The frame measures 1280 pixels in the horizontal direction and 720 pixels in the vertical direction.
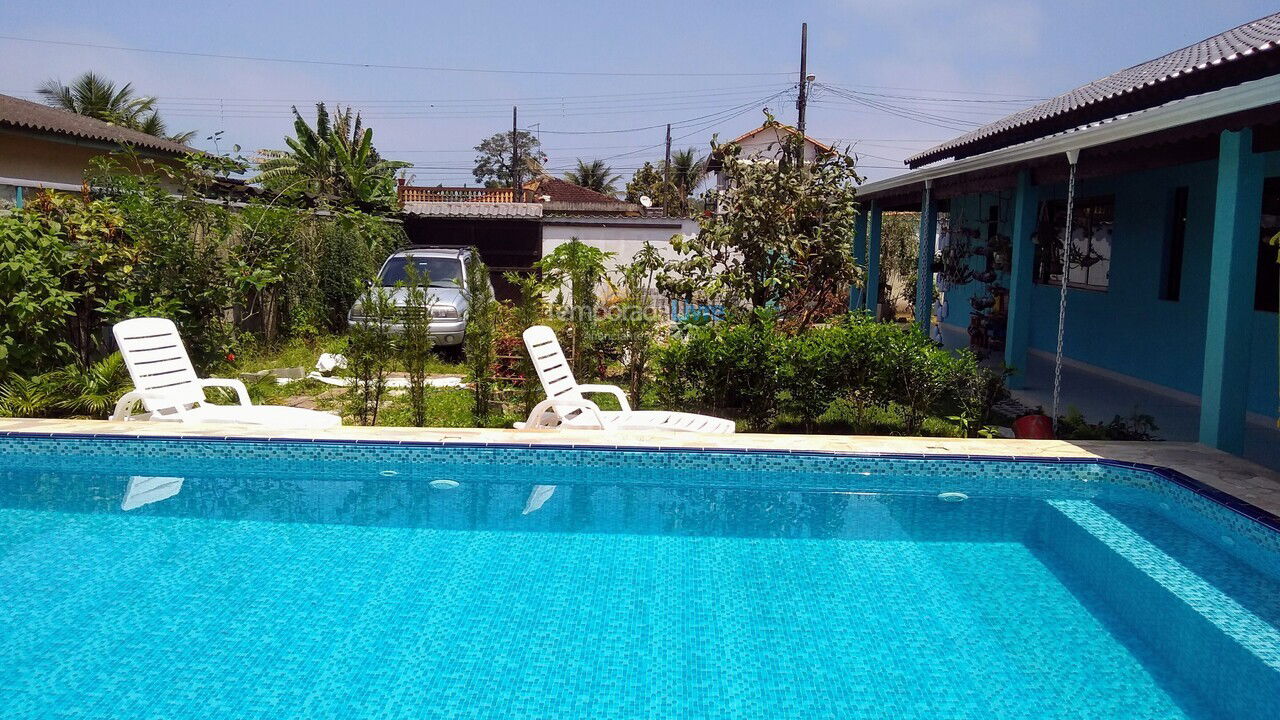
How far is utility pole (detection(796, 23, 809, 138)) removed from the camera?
2792 centimetres

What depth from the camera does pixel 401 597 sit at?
16.2ft

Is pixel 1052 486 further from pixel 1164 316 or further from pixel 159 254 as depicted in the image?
pixel 159 254

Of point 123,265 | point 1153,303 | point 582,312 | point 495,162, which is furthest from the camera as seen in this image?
point 495,162

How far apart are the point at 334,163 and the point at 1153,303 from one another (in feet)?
63.3

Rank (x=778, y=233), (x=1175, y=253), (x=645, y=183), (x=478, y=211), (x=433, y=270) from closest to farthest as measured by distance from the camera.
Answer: (x=778, y=233) < (x=1175, y=253) < (x=433, y=270) < (x=478, y=211) < (x=645, y=183)

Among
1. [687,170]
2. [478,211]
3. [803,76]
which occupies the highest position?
[687,170]

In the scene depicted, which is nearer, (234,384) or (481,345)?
(234,384)

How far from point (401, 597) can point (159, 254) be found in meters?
6.13

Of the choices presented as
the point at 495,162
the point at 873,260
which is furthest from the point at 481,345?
the point at 495,162

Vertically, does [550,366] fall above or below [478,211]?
below

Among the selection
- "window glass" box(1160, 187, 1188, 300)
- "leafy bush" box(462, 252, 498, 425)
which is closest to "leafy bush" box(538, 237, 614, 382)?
"leafy bush" box(462, 252, 498, 425)

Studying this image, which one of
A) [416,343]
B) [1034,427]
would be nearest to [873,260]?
[1034,427]

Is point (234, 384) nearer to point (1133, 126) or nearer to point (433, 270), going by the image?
point (433, 270)

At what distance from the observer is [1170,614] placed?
4777 millimetres
